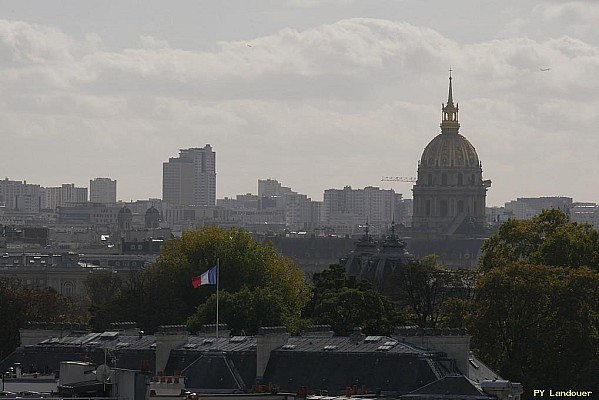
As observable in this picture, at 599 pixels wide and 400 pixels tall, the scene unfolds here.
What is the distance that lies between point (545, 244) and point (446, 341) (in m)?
34.8

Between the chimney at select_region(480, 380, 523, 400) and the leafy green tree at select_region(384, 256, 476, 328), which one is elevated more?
the leafy green tree at select_region(384, 256, 476, 328)

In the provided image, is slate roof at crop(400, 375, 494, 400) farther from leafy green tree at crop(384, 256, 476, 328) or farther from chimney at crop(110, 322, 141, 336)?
leafy green tree at crop(384, 256, 476, 328)

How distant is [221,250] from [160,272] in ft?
8.65

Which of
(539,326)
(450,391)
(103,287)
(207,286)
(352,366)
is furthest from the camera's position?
(103,287)

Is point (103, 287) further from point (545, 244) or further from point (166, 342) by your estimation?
point (166, 342)

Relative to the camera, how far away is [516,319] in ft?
276

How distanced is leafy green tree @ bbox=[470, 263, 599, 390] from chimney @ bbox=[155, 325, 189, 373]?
10491 millimetres

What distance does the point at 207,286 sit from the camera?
101000 millimetres

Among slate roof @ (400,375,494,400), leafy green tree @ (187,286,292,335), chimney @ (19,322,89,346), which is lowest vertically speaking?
slate roof @ (400,375,494,400)

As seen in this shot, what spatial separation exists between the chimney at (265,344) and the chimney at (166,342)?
2644 millimetres

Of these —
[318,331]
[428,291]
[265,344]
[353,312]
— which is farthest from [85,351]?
[428,291]

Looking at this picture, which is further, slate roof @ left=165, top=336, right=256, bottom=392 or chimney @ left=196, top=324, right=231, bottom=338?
chimney @ left=196, top=324, right=231, bottom=338

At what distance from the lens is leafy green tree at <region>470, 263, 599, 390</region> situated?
80.3 m

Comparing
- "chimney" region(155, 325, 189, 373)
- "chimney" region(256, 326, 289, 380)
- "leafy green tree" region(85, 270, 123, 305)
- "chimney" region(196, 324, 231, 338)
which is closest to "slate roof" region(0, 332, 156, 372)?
"chimney" region(155, 325, 189, 373)
